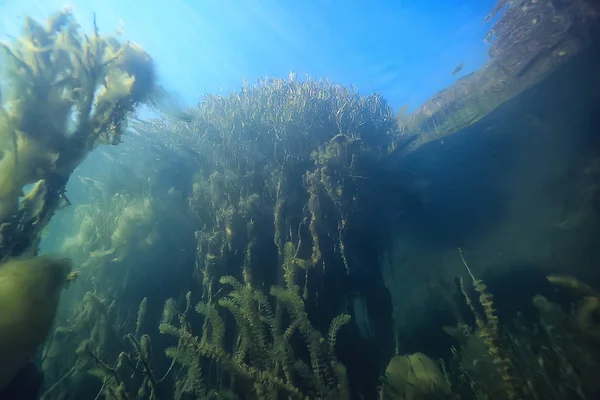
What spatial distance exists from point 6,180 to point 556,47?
8247 mm

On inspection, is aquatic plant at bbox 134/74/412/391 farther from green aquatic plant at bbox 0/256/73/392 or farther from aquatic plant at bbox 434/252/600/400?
green aquatic plant at bbox 0/256/73/392

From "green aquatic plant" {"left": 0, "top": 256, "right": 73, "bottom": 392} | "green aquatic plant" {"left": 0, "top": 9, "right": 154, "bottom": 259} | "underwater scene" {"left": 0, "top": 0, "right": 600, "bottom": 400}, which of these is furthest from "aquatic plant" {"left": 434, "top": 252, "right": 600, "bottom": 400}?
"green aquatic plant" {"left": 0, "top": 9, "right": 154, "bottom": 259}

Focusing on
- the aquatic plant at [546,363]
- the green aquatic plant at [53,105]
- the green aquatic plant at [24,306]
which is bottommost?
the aquatic plant at [546,363]

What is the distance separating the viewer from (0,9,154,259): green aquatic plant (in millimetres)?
2320

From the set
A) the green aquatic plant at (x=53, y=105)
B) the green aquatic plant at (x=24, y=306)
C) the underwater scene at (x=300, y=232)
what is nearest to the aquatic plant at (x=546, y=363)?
the underwater scene at (x=300, y=232)

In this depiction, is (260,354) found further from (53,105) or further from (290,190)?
(53,105)

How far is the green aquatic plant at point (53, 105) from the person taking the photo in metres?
2.32

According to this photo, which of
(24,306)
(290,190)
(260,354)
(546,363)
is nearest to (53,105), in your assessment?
(24,306)

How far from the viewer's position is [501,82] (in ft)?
19.4

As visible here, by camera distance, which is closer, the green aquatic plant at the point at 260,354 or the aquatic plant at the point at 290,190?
the green aquatic plant at the point at 260,354

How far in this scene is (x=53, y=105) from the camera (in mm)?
2600

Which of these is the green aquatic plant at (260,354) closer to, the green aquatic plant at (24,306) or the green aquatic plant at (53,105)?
the green aquatic plant at (24,306)

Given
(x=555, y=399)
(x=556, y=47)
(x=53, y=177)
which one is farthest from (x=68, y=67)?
(x=556, y=47)

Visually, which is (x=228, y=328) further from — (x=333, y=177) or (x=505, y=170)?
(x=505, y=170)
